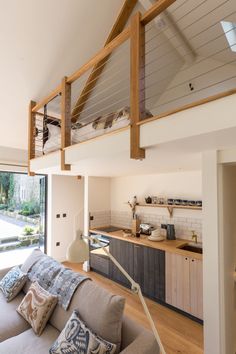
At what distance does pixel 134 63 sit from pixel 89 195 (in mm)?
3134

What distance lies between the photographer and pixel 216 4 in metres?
2.20

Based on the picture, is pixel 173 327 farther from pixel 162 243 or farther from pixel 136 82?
pixel 136 82

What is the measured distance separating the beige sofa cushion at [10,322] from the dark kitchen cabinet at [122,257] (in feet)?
5.69

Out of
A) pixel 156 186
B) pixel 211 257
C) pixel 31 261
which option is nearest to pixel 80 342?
pixel 211 257

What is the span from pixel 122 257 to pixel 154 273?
0.67m

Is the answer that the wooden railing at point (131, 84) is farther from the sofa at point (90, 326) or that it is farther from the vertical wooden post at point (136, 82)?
the sofa at point (90, 326)

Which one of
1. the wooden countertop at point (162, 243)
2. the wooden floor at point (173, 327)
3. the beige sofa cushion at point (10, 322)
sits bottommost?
the wooden floor at point (173, 327)

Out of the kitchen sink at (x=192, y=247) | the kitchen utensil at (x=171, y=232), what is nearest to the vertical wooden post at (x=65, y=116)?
the kitchen utensil at (x=171, y=232)

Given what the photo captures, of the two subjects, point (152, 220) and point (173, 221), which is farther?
point (152, 220)

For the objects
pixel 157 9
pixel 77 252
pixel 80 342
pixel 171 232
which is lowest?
pixel 80 342

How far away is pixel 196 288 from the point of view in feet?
8.61

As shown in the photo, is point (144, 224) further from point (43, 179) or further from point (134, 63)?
point (134, 63)

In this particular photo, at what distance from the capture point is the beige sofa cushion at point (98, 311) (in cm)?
154

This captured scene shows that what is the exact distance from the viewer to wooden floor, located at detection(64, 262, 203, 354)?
7.32ft
